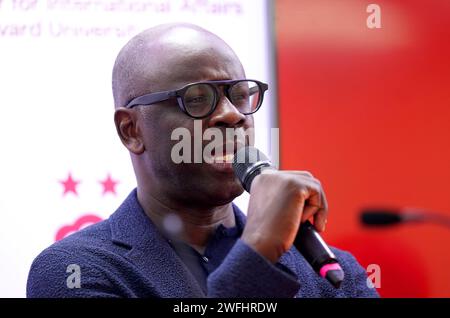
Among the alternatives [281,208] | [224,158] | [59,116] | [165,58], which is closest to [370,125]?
[224,158]

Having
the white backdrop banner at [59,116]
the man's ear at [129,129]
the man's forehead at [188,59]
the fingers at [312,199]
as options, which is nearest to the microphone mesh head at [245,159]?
the fingers at [312,199]

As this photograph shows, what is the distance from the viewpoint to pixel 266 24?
185cm

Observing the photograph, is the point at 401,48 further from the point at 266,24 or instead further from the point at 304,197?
the point at 304,197

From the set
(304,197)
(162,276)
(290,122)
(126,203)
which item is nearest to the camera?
(304,197)

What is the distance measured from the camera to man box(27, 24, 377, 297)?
4.66ft

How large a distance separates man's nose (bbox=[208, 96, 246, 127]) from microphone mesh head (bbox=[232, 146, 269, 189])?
139mm

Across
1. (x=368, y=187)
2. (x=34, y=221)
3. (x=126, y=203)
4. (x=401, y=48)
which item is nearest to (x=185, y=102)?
(x=126, y=203)

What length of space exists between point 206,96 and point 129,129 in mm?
259

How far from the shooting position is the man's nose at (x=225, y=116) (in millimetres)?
1497

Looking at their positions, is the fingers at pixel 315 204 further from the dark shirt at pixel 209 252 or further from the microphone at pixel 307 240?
the dark shirt at pixel 209 252

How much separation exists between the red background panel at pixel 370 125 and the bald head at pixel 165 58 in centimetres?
34

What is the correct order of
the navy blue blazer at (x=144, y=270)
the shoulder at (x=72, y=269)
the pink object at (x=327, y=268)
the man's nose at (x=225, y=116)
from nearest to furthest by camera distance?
1. the pink object at (x=327, y=268)
2. the navy blue blazer at (x=144, y=270)
3. the shoulder at (x=72, y=269)
4. the man's nose at (x=225, y=116)

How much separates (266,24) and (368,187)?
570 mm

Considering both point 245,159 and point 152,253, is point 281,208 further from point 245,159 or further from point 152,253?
point 152,253
